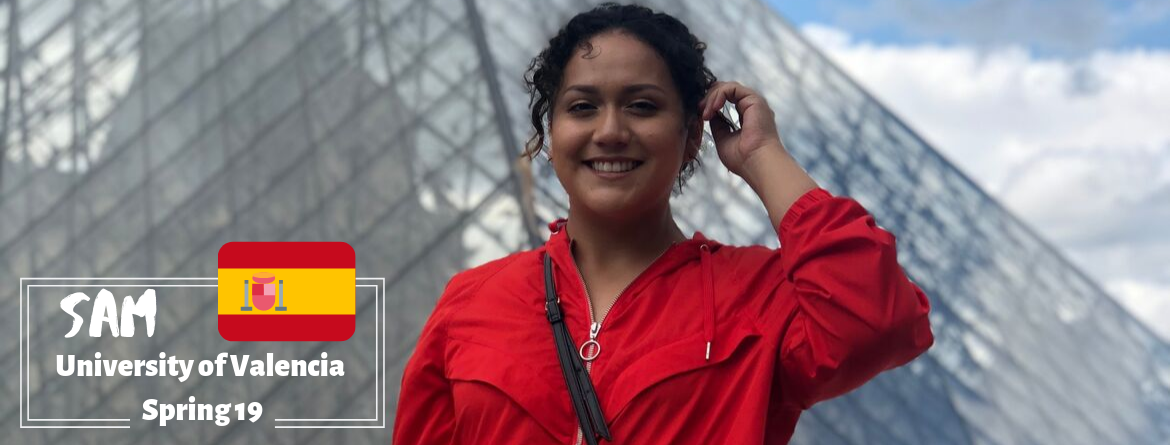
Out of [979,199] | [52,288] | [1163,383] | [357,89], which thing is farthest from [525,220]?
[1163,383]

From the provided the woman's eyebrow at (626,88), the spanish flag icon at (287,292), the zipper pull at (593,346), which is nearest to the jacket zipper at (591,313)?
the zipper pull at (593,346)

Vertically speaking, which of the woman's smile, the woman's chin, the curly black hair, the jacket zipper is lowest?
the jacket zipper

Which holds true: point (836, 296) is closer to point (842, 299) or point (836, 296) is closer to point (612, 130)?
point (842, 299)

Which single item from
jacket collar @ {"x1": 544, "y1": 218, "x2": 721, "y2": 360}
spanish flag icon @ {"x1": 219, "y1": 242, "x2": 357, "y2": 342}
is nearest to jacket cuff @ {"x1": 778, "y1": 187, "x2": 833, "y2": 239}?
jacket collar @ {"x1": 544, "y1": 218, "x2": 721, "y2": 360}

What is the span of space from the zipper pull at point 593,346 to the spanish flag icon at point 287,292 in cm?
711

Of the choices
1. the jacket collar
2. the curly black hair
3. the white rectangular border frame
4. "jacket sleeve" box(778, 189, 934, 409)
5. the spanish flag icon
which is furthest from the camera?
the white rectangular border frame

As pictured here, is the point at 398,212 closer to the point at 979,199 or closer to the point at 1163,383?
the point at 979,199

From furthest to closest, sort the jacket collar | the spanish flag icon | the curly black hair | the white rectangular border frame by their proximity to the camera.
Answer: the white rectangular border frame → the spanish flag icon → the curly black hair → the jacket collar

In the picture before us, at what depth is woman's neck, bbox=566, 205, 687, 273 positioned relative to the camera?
188 cm

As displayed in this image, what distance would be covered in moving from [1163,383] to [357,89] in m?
10.2

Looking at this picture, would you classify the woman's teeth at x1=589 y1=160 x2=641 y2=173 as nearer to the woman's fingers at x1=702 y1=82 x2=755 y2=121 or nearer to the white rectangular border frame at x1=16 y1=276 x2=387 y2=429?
the woman's fingers at x1=702 y1=82 x2=755 y2=121

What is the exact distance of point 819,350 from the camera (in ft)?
5.40

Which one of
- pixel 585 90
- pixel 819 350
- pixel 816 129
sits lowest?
pixel 819 350

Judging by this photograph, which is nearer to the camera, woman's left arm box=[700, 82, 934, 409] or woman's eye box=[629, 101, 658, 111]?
woman's left arm box=[700, 82, 934, 409]
